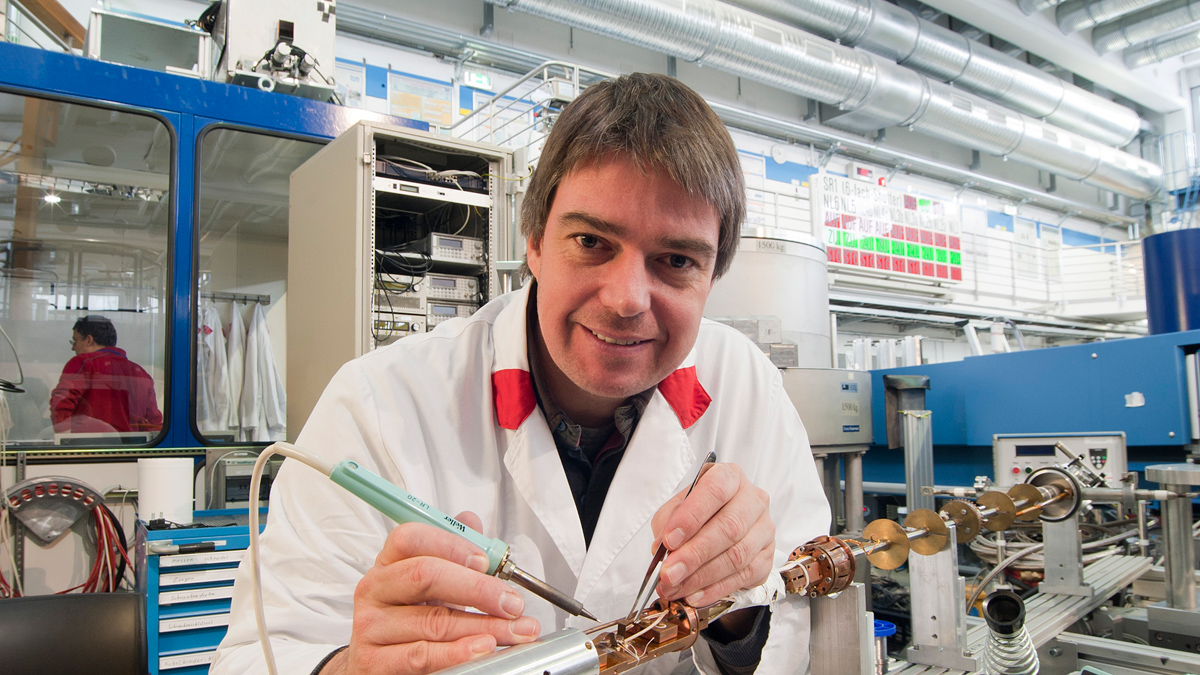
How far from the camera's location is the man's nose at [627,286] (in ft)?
2.69

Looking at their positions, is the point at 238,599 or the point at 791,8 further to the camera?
the point at 791,8

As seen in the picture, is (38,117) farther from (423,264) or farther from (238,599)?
(238,599)

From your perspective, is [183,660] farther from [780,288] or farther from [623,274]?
[780,288]

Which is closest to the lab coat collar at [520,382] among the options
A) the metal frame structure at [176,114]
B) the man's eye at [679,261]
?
the man's eye at [679,261]

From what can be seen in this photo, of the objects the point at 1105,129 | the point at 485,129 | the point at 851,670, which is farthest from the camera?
the point at 1105,129

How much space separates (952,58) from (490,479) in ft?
21.4

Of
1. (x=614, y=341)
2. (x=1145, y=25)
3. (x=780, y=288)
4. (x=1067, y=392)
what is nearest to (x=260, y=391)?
(x=780, y=288)

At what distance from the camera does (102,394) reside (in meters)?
2.71

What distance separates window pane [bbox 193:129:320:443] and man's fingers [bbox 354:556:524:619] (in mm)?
2961

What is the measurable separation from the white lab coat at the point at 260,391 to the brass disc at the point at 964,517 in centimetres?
355

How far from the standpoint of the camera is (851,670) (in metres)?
0.74

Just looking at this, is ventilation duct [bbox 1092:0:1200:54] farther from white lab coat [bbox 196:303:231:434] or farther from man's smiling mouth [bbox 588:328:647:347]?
white lab coat [bbox 196:303:231:434]

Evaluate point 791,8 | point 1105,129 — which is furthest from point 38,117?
point 1105,129

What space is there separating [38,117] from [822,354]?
3.38 m
